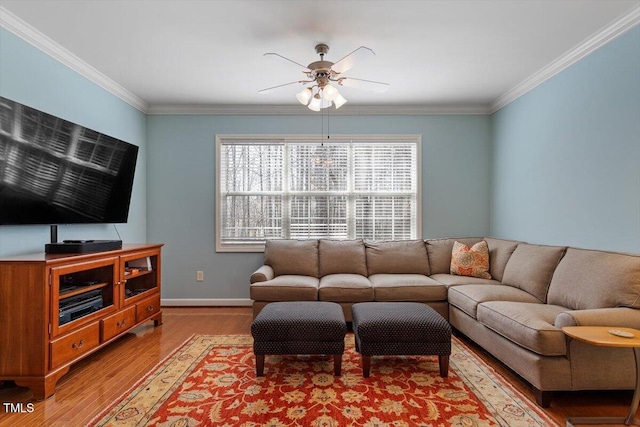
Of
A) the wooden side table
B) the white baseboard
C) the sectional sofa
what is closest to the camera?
the wooden side table

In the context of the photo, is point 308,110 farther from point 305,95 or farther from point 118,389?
point 118,389

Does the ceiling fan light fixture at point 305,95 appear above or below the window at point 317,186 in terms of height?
above

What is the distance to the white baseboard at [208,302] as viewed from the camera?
4496 mm

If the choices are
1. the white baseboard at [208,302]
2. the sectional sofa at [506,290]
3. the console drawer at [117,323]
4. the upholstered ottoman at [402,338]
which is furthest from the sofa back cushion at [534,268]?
the console drawer at [117,323]

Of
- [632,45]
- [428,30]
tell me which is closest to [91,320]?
[428,30]

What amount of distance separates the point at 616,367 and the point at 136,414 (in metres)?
2.82

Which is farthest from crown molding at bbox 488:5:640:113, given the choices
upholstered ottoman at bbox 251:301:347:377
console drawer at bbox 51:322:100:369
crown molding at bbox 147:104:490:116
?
console drawer at bbox 51:322:100:369

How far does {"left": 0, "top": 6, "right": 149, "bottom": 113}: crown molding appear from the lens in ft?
8.23

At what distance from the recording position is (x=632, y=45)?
2.50 meters

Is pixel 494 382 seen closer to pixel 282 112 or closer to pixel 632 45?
pixel 632 45

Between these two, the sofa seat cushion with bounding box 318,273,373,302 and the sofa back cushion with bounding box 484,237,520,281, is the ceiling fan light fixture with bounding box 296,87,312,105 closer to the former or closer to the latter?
the sofa seat cushion with bounding box 318,273,373,302

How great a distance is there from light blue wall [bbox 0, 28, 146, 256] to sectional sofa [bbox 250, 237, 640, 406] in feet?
5.57

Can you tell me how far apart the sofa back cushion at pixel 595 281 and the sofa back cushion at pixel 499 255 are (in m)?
0.77

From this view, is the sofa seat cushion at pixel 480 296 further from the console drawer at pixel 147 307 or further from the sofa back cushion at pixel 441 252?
the console drawer at pixel 147 307
